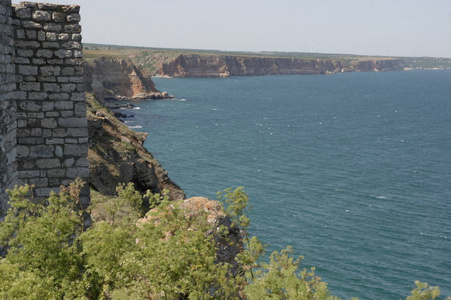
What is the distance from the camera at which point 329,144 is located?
245 feet

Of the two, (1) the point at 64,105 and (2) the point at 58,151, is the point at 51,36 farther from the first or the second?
(2) the point at 58,151

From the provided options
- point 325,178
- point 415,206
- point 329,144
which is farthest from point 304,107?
point 415,206

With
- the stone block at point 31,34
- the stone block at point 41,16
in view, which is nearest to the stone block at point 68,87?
the stone block at point 31,34

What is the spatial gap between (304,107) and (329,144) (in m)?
52.8

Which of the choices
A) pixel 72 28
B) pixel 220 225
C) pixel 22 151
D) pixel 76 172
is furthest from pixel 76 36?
pixel 220 225

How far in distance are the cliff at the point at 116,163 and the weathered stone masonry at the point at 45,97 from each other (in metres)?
15.2

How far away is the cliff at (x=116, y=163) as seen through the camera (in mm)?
26391

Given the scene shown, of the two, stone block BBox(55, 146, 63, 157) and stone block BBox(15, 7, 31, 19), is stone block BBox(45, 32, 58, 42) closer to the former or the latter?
stone block BBox(15, 7, 31, 19)

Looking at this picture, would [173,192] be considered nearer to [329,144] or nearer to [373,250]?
[373,250]

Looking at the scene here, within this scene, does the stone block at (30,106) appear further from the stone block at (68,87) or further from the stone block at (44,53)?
the stone block at (44,53)

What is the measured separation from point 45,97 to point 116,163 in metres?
20.0

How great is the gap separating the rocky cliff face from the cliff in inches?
3710

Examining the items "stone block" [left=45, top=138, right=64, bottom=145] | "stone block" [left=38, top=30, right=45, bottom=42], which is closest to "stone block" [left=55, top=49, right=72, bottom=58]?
"stone block" [left=38, top=30, right=45, bottom=42]

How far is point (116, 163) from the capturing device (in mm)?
28859
